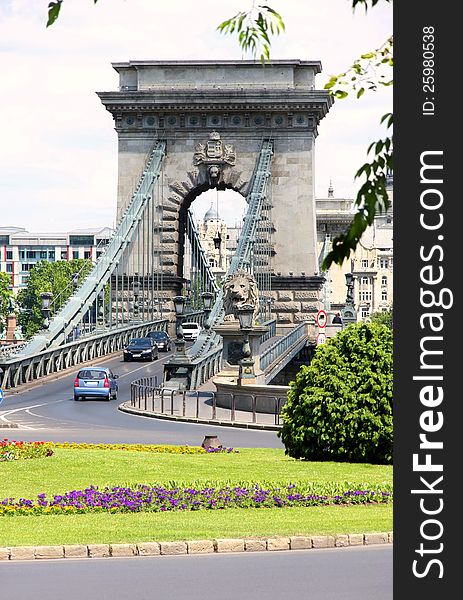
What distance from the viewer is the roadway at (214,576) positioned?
46.8 feet

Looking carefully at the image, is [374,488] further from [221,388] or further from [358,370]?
[221,388]

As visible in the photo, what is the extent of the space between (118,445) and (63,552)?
47.5ft

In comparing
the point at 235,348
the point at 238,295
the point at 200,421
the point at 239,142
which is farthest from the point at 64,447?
the point at 239,142

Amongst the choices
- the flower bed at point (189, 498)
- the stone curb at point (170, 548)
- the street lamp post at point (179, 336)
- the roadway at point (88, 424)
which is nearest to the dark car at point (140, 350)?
the roadway at point (88, 424)

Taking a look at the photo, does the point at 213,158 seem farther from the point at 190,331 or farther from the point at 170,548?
the point at 170,548

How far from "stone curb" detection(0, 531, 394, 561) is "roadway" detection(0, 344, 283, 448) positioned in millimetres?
15742

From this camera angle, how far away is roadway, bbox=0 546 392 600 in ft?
46.8

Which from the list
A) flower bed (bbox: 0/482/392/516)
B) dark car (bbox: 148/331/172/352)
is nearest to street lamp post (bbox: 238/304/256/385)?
flower bed (bbox: 0/482/392/516)

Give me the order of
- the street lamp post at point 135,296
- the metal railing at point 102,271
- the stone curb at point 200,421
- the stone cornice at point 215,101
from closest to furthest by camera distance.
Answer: the stone curb at point 200,421
the metal railing at point 102,271
the street lamp post at point 135,296
the stone cornice at point 215,101

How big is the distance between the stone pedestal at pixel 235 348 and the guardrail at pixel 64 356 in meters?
9.28

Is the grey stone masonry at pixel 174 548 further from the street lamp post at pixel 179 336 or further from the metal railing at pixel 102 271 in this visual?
the metal railing at pixel 102 271

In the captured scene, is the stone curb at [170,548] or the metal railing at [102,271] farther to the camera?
the metal railing at [102,271]

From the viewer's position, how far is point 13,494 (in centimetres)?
2212

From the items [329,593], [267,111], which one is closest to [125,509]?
[329,593]
